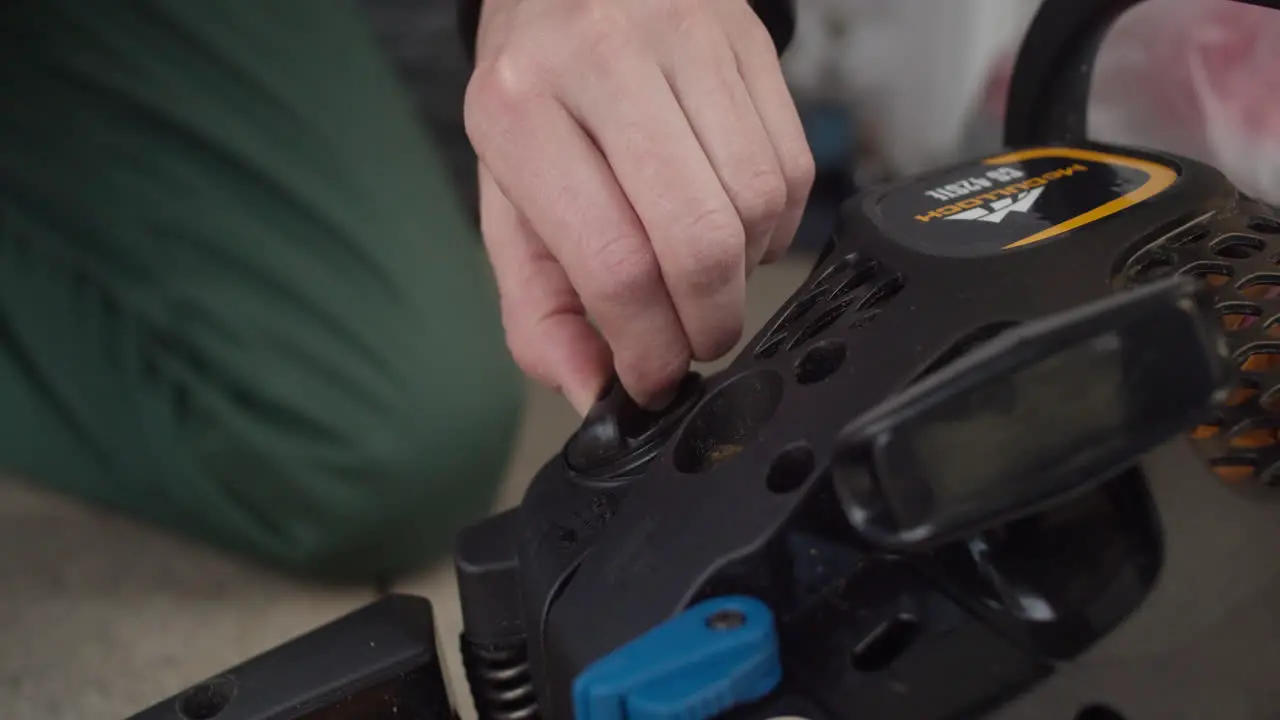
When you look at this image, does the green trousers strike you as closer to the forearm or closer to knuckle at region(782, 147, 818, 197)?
the forearm

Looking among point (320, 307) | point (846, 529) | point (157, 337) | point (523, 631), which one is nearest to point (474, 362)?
point (320, 307)

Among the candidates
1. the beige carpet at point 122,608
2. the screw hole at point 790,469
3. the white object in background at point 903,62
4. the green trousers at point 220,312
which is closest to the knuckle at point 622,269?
the screw hole at point 790,469

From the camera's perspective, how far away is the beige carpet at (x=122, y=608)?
0.76 metres

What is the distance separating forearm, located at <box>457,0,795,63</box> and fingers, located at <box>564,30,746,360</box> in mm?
192

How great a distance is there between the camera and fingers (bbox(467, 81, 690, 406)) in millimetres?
406

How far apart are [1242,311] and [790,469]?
0.54 feet

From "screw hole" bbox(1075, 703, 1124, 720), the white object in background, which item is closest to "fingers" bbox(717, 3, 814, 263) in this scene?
"screw hole" bbox(1075, 703, 1124, 720)

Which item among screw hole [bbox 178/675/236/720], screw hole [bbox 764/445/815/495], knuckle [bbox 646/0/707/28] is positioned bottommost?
screw hole [bbox 178/675/236/720]

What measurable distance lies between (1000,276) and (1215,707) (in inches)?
5.6

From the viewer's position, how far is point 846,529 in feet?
1.02

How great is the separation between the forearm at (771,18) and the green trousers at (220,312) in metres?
0.31

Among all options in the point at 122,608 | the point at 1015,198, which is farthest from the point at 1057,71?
the point at 122,608

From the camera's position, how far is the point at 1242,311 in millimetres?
375

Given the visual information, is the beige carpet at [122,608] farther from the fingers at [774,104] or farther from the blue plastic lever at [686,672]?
the blue plastic lever at [686,672]
